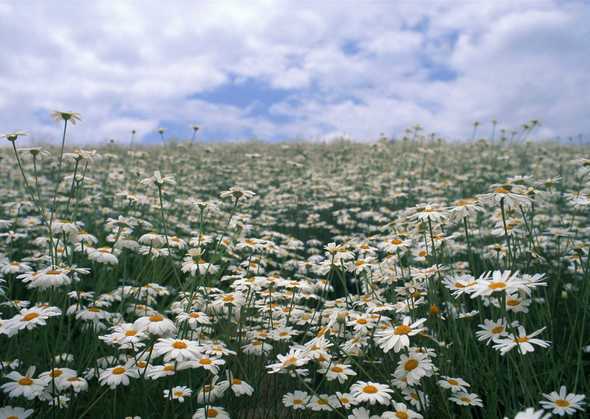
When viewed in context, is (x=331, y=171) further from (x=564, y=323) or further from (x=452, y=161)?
(x=564, y=323)

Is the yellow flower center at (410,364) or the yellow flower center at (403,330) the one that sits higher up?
the yellow flower center at (403,330)

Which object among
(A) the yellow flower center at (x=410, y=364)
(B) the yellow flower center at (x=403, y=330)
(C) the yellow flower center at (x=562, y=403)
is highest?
(B) the yellow flower center at (x=403, y=330)

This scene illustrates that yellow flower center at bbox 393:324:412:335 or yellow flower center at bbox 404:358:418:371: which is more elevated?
yellow flower center at bbox 393:324:412:335

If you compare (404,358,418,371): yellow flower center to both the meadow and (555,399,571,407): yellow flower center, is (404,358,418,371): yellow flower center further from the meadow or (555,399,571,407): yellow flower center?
(555,399,571,407): yellow flower center

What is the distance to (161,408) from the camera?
294 centimetres

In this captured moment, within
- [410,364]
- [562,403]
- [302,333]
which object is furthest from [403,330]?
[302,333]

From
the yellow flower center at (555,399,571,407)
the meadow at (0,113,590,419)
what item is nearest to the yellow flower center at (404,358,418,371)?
the meadow at (0,113,590,419)

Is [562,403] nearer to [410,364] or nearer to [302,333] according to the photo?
[410,364]

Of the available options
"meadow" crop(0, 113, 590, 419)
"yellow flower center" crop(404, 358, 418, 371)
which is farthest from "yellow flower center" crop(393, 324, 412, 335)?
"yellow flower center" crop(404, 358, 418, 371)

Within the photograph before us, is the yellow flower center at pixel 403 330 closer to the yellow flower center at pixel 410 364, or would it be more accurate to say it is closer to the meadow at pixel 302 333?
the meadow at pixel 302 333

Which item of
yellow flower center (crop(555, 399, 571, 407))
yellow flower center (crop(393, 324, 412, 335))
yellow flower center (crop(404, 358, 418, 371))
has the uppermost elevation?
yellow flower center (crop(393, 324, 412, 335))

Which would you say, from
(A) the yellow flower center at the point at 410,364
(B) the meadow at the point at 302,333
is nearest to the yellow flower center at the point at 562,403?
(B) the meadow at the point at 302,333

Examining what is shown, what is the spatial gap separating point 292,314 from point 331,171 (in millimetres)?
9631

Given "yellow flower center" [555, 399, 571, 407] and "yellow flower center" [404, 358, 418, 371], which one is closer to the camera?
"yellow flower center" [555, 399, 571, 407]
